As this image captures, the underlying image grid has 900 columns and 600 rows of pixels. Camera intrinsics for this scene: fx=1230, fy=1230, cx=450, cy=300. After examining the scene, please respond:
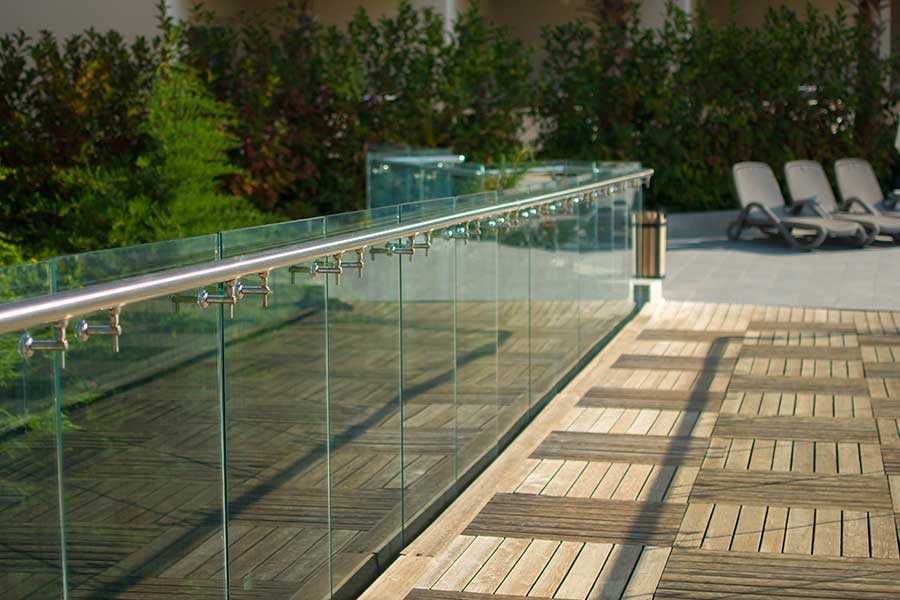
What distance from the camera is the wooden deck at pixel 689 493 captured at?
13.4 feet

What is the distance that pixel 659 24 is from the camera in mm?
20141

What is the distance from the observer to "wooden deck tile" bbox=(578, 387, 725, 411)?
6.75 m

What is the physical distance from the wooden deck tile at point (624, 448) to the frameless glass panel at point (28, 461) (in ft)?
11.7

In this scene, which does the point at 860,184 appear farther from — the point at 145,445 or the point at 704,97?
the point at 145,445

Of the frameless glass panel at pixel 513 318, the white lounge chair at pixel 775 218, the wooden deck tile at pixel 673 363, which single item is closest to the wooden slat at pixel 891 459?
the frameless glass panel at pixel 513 318

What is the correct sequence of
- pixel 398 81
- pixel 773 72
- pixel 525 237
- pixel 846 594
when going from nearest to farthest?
pixel 846 594, pixel 525 237, pixel 398 81, pixel 773 72

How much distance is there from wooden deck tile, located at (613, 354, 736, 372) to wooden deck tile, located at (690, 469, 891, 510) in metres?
2.48

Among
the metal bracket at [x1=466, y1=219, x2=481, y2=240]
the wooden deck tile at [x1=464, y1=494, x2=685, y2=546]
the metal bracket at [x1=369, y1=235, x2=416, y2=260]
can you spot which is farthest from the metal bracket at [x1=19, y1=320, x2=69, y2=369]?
the metal bracket at [x1=466, y1=219, x2=481, y2=240]

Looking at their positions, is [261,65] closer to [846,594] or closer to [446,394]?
[446,394]

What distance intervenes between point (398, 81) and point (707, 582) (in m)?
12.4

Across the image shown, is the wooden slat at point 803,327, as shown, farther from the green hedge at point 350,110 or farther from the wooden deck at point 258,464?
the wooden deck at point 258,464

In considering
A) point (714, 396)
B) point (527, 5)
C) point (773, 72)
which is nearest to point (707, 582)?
point (714, 396)

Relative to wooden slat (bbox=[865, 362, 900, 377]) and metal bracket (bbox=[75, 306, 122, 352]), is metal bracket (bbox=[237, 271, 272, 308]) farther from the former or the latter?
wooden slat (bbox=[865, 362, 900, 377])

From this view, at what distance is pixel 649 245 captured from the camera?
33.3 ft
